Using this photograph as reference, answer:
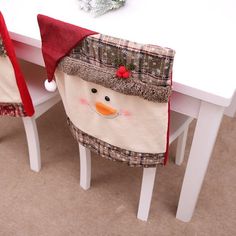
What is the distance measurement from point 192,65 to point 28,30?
612 mm

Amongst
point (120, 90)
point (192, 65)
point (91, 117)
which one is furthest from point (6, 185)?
point (192, 65)

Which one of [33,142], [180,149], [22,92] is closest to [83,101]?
[22,92]

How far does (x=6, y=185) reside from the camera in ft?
4.98

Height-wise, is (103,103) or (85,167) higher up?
(103,103)

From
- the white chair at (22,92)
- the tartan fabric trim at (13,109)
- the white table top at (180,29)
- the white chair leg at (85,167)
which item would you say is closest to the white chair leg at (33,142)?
the white chair at (22,92)

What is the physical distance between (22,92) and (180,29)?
66 cm

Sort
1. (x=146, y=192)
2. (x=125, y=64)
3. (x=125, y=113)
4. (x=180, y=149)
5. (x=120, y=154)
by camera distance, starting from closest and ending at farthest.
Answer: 1. (x=125, y=64)
2. (x=125, y=113)
3. (x=120, y=154)
4. (x=146, y=192)
5. (x=180, y=149)

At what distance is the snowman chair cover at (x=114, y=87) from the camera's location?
862 millimetres

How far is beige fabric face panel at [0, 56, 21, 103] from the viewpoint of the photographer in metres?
1.16

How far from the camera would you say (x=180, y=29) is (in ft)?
4.02

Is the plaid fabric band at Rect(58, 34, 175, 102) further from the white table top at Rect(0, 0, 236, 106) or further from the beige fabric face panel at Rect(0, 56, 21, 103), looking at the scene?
the beige fabric face panel at Rect(0, 56, 21, 103)

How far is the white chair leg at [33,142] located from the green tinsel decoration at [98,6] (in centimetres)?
53

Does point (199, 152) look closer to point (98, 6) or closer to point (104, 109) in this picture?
point (104, 109)

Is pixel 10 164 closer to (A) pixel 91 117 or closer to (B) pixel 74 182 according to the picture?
(B) pixel 74 182
